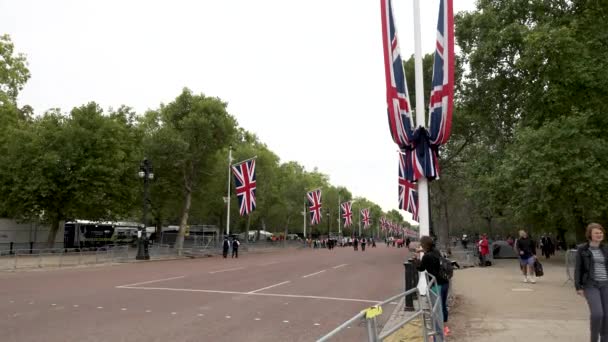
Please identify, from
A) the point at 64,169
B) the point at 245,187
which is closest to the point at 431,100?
the point at 245,187

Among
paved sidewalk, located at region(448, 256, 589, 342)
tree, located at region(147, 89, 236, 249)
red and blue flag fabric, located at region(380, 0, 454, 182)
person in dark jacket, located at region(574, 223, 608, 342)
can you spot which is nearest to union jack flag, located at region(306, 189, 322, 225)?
tree, located at region(147, 89, 236, 249)

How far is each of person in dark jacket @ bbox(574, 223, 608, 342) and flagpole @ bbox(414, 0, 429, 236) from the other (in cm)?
385

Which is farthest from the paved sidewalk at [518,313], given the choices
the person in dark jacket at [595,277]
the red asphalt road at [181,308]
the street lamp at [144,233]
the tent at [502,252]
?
the street lamp at [144,233]

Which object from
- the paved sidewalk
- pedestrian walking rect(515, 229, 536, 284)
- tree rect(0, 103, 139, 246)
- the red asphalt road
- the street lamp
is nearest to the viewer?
the paved sidewalk

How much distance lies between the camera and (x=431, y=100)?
37.2 ft

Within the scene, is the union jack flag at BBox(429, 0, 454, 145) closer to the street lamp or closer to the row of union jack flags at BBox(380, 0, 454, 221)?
the row of union jack flags at BBox(380, 0, 454, 221)

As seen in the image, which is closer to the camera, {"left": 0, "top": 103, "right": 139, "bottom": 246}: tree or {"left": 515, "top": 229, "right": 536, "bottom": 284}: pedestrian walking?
{"left": 515, "top": 229, "right": 536, "bottom": 284}: pedestrian walking

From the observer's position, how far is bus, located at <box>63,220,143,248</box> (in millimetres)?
47750

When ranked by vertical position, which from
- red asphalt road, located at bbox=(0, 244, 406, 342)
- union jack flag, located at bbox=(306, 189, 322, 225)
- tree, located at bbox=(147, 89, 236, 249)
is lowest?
red asphalt road, located at bbox=(0, 244, 406, 342)

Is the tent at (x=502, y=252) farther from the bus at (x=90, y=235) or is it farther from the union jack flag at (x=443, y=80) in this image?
the bus at (x=90, y=235)

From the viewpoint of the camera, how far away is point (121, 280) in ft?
60.6

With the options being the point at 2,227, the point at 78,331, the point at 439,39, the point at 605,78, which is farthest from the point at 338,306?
the point at 2,227

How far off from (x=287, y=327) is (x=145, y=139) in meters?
40.1

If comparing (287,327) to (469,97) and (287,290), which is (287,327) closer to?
(287,290)
